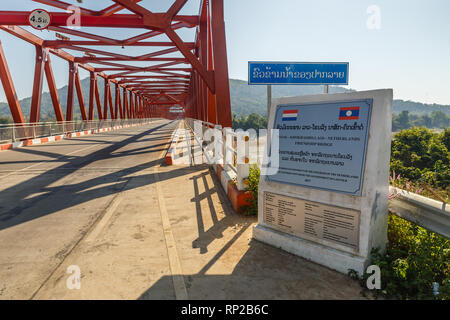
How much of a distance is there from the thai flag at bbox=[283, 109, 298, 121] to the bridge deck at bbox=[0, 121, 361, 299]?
5.87ft

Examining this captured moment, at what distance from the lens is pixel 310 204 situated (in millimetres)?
3527

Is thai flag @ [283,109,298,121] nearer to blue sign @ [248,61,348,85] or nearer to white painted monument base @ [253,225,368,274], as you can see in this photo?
white painted monument base @ [253,225,368,274]

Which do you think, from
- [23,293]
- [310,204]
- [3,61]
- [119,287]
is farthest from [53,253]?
[3,61]

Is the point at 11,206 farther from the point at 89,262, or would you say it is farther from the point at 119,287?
the point at 119,287

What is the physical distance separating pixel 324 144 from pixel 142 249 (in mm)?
2760

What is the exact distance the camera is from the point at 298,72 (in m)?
6.52

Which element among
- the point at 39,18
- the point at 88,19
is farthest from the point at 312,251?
the point at 39,18

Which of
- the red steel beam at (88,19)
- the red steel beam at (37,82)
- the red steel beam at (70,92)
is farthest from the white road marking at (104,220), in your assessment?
the red steel beam at (70,92)

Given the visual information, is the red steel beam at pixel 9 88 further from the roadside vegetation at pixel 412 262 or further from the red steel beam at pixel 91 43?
the roadside vegetation at pixel 412 262

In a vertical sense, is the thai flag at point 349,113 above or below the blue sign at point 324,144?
above

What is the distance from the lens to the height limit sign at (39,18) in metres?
15.2

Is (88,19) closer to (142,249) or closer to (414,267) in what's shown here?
(142,249)

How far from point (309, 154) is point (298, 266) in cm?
138

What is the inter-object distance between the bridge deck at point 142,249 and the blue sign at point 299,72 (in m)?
2.89
